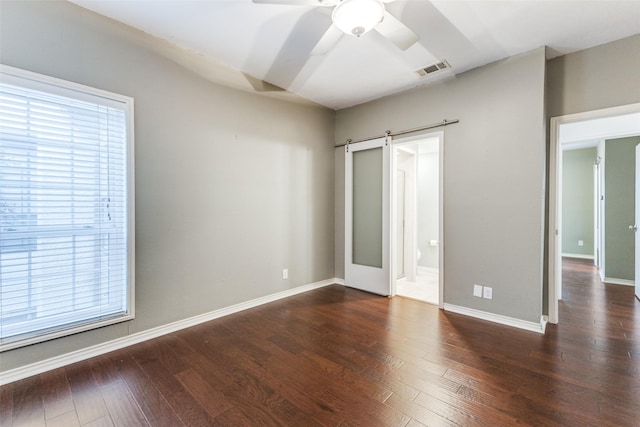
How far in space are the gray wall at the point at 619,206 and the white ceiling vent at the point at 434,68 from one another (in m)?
3.96

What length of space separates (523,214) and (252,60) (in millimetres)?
3070

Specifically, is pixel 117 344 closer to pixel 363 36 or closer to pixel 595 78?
pixel 363 36

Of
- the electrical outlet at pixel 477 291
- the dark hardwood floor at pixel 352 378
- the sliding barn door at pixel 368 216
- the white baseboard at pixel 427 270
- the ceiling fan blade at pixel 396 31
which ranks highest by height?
the ceiling fan blade at pixel 396 31

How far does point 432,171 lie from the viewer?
17.1 ft

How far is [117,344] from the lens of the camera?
225 centimetres

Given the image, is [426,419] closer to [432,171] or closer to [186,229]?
[186,229]

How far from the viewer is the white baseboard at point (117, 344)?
186 cm

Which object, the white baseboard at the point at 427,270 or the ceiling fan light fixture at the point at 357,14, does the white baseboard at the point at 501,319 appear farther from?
the ceiling fan light fixture at the point at 357,14

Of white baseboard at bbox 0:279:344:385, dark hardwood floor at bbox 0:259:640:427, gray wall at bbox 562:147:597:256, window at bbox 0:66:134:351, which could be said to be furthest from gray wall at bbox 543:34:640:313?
gray wall at bbox 562:147:597:256

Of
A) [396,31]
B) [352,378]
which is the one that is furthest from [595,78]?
[352,378]

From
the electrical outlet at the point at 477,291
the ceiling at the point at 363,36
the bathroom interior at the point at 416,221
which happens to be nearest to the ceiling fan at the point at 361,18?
the ceiling at the point at 363,36

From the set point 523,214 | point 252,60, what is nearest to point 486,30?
point 523,214

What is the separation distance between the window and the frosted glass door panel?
275 centimetres

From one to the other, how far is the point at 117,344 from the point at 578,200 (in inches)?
351
